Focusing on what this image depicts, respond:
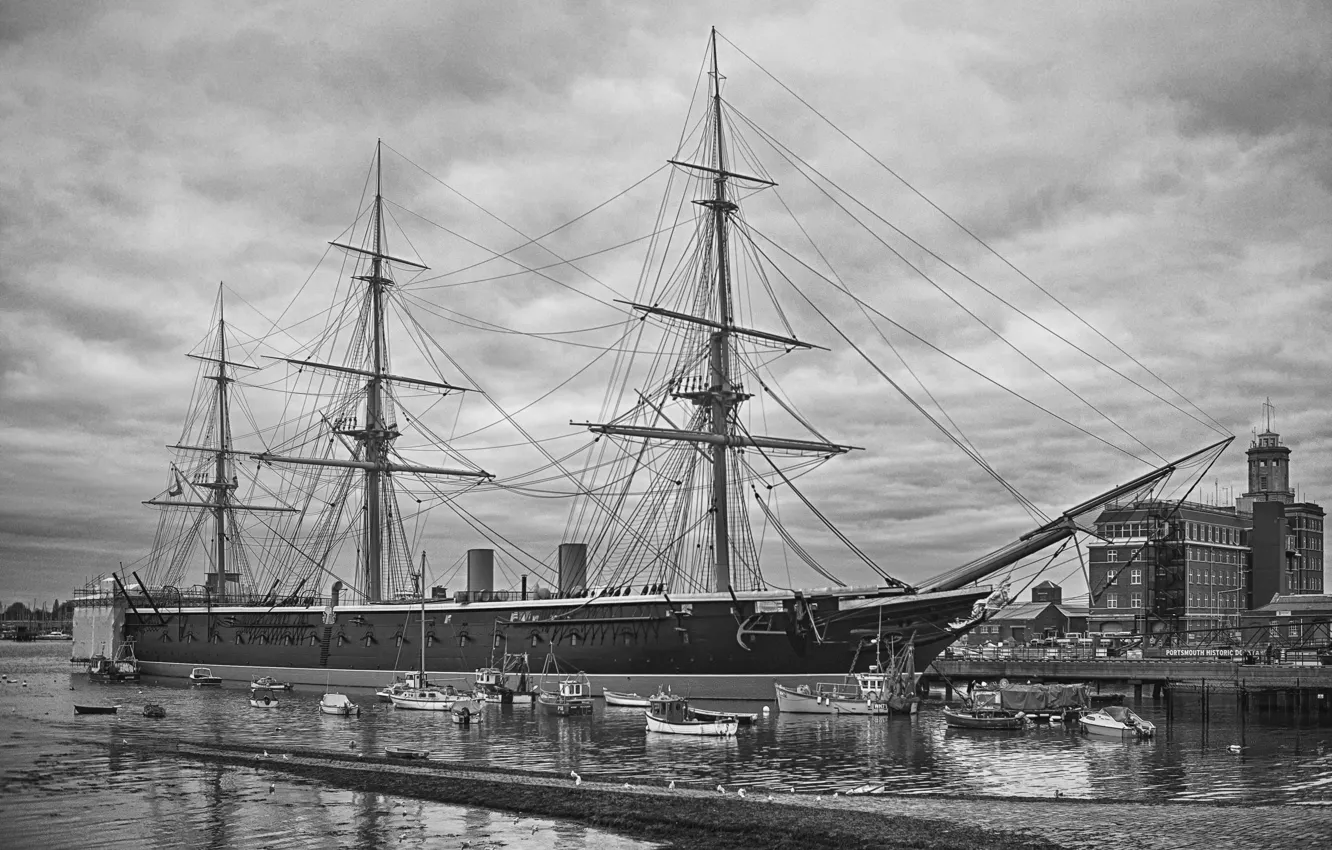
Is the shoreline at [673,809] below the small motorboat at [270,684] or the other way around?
the other way around

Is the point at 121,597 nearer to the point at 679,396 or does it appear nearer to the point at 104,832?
the point at 679,396

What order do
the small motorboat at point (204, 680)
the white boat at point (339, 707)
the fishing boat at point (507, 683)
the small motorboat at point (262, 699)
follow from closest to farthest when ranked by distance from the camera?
the white boat at point (339, 707), the fishing boat at point (507, 683), the small motorboat at point (262, 699), the small motorboat at point (204, 680)

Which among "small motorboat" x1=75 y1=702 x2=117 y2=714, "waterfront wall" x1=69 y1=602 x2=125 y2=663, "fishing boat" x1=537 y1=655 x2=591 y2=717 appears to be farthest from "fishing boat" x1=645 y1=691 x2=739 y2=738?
"waterfront wall" x1=69 y1=602 x2=125 y2=663

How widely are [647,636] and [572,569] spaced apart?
11.9 m

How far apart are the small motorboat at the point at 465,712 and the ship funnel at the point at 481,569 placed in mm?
20072

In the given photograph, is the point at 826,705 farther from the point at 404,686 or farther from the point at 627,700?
the point at 404,686

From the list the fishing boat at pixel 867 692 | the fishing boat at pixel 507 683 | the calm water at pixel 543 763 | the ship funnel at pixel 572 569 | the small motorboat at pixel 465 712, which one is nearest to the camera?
the calm water at pixel 543 763

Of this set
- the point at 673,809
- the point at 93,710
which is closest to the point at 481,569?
the point at 93,710

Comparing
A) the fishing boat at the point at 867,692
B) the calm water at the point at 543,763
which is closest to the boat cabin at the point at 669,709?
the calm water at the point at 543,763

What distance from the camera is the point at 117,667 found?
298ft

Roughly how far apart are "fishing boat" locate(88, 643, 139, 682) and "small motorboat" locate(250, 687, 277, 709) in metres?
31.2

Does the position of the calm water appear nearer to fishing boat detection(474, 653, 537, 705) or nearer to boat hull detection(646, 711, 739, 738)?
boat hull detection(646, 711, 739, 738)

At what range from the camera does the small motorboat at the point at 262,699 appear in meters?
62.1

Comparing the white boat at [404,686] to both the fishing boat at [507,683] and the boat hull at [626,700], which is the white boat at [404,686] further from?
the boat hull at [626,700]
